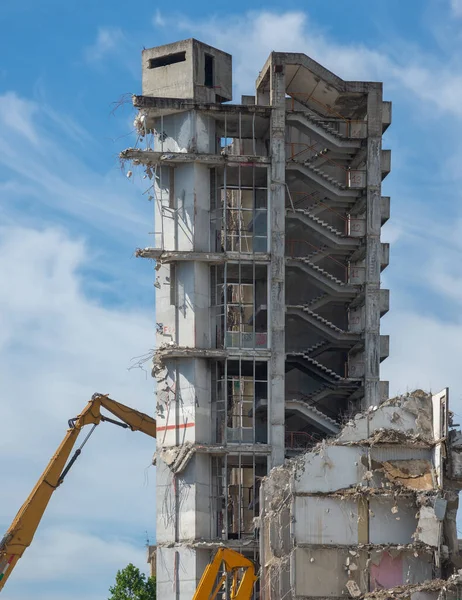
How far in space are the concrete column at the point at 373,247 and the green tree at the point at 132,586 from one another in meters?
20.4

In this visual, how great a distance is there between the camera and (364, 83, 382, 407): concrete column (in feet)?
293

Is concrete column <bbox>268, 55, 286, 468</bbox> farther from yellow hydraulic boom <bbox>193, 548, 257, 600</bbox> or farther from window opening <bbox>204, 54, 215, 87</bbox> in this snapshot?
yellow hydraulic boom <bbox>193, 548, 257, 600</bbox>

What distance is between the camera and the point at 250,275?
8912 cm

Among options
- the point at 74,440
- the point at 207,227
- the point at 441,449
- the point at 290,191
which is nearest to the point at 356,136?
the point at 290,191

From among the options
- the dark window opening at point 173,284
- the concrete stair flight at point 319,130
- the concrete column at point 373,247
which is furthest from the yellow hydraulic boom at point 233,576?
the concrete stair flight at point 319,130

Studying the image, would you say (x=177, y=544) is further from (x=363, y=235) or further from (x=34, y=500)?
(x=363, y=235)

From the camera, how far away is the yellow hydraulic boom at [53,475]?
83.2m

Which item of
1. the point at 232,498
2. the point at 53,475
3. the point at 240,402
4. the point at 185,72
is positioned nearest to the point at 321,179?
the point at 185,72

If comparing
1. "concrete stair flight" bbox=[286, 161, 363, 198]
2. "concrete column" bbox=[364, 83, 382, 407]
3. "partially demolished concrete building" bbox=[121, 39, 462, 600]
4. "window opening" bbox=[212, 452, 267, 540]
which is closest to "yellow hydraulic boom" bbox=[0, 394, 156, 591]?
"partially demolished concrete building" bbox=[121, 39, 462, 600]

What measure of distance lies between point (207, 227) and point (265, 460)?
514 inches

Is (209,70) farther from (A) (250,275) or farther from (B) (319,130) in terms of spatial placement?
(A) (250,275)

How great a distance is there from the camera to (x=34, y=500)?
8406 cm

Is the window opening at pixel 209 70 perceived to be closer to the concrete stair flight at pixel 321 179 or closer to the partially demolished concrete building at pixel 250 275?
the partially demolished concrete building at pixel 250 275

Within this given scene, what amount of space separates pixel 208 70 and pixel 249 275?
38.5ft
